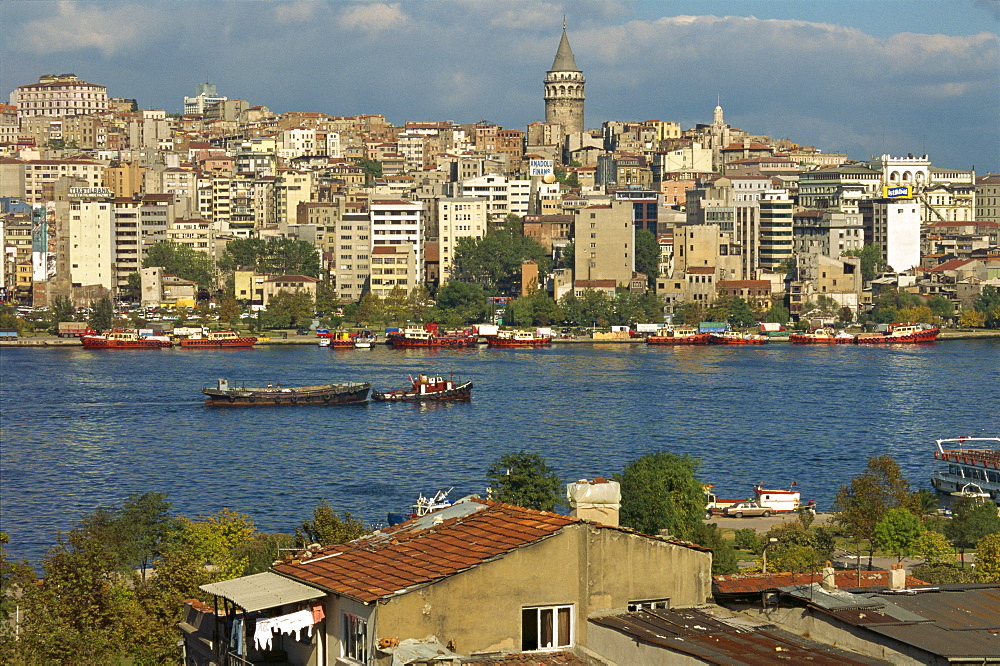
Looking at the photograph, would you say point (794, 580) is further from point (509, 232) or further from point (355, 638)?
point (509, 232)

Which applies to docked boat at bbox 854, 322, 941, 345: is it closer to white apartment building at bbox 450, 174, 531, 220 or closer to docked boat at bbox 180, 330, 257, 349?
white apartment building at bbox 450, 174, 531, 220

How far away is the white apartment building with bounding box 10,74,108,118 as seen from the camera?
112438mm

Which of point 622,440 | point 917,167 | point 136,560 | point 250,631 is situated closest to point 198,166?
point 917,167

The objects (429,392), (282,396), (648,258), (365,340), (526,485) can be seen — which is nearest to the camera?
(526,485)

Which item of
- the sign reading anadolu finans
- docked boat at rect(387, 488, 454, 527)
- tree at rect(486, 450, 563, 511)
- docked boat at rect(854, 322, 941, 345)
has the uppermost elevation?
the sign reading anadolu finans

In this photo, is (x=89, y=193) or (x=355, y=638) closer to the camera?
(x=355, y=638)

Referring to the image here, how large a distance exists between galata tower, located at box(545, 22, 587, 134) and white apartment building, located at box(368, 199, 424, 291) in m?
38.4

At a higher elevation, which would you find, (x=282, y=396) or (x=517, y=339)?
(x=517, y=339)

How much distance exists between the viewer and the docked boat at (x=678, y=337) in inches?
2375

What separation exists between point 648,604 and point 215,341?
5307cm

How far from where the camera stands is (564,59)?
105938 mm

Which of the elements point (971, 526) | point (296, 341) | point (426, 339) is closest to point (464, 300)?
point (426, 339)

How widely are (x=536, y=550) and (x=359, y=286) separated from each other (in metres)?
61.1

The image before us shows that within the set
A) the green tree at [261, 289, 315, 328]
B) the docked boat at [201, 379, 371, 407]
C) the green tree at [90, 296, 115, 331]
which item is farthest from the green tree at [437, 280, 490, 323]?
the docked boat at [201, 379, 371, 407]
